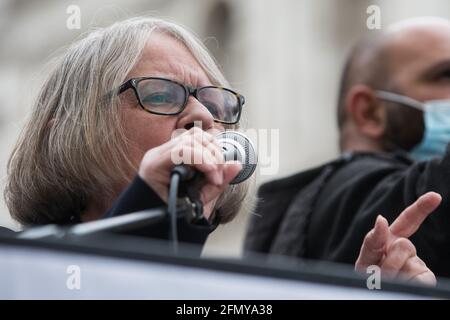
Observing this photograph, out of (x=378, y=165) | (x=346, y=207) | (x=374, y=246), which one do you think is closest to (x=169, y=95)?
(x=374, y=246)

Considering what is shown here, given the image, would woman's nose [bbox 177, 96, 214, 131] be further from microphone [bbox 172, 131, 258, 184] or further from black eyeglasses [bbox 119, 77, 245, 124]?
microphone [bbox 172, 131, 258, 184]

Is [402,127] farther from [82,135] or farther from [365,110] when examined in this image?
[82,135]

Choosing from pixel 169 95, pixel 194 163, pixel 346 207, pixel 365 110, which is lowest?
pixel 346 207

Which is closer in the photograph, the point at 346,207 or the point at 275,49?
the point at 346,207

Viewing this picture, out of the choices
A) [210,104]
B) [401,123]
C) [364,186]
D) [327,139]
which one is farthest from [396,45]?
[327,139]

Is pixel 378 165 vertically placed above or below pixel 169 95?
below

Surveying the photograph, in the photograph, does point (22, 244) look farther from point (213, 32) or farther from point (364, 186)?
point (213, 32)

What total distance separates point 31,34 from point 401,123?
1162 centimetres

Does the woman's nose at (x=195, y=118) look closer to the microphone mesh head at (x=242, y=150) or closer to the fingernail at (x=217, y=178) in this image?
the microphone mesh head at (x=242, y=150)

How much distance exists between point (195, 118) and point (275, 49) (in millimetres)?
12586

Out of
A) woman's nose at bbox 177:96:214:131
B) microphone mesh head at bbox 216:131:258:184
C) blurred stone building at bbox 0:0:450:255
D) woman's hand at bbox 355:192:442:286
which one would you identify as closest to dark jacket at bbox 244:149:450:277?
woman's hand at bbox 355:192:442:286

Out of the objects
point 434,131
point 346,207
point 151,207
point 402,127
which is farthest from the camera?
point 402,127

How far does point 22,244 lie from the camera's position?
72.6 inches

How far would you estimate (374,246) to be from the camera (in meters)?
2.96
